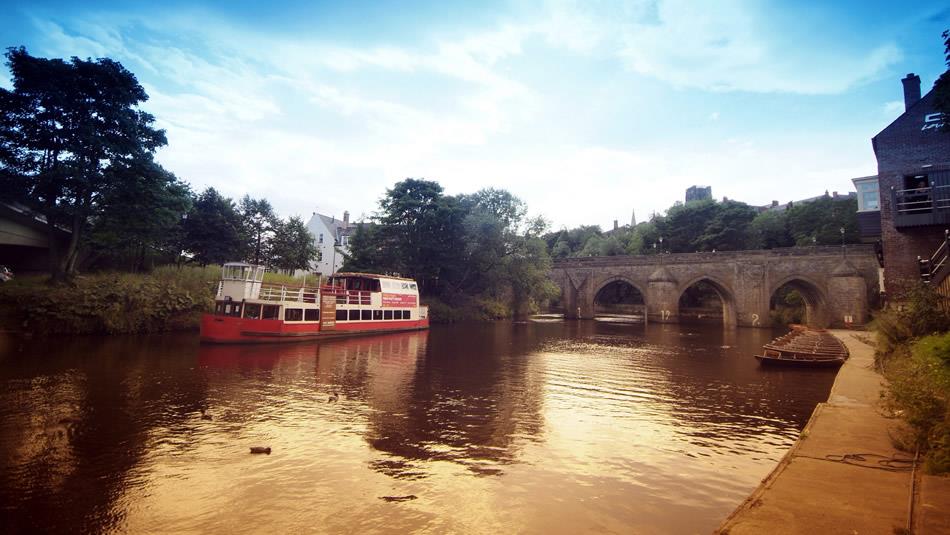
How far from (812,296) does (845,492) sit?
51803mm

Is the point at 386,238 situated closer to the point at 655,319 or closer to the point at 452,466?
the point at 655,319

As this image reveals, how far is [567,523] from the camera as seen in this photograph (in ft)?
20.6

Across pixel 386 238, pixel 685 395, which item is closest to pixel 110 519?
pixel 685 395

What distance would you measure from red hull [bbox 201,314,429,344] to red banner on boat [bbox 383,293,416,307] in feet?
11.7

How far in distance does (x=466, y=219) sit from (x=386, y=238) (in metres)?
8.27

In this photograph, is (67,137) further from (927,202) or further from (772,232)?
(772,232)

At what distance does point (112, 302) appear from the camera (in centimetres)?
2612

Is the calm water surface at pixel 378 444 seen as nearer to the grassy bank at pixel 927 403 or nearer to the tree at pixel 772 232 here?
the grassy bank at pixel 927 403

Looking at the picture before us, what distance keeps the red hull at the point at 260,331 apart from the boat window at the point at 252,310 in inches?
25.6

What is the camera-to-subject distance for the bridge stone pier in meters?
42.4

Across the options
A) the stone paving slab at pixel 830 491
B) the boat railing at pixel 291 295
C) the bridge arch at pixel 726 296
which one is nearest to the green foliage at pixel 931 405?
the stone paving slab at pixel 830 491

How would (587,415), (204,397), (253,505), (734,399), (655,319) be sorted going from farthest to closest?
(655,319) < (734,399) < (204,397) < (587,415) < (253,505)

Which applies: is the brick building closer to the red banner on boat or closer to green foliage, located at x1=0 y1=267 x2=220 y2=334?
the red banner on boat

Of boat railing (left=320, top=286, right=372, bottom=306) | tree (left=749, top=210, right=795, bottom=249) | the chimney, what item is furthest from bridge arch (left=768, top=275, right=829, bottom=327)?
boat railing (left=320, top=286, right=372, bottom=306)
